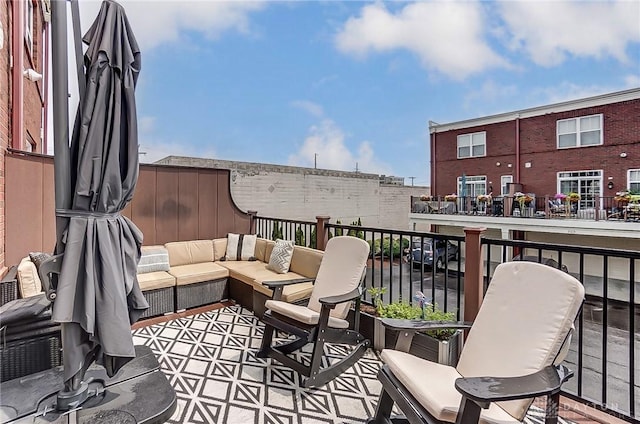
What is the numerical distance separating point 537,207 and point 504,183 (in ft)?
5.49

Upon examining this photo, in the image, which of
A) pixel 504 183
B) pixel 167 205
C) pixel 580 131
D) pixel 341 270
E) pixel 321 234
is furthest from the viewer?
pixel 504 183

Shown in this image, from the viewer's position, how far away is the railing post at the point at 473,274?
2.69m

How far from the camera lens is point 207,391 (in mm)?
2449

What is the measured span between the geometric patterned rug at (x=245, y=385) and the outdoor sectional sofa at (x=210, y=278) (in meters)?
0.50

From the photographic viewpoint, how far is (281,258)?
4371 millimetres

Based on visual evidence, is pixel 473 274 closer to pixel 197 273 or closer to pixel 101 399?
pixel 101 399

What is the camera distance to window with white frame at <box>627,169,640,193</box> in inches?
427

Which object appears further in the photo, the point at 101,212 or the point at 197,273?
the point at 197,273

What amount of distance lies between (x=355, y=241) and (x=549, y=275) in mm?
1643

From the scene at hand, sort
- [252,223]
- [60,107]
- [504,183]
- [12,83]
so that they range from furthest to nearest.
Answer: [504,183] < [252,223] < [12,83] < [60,107]

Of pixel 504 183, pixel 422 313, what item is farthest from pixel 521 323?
pixel 504 183

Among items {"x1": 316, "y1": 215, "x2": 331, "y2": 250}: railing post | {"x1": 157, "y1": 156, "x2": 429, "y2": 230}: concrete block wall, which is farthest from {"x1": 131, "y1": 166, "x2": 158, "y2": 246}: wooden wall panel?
{"x1": 316, "y1": 215, "x2": 331, "y2": 250}: railing post

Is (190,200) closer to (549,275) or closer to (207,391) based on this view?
(207,391)

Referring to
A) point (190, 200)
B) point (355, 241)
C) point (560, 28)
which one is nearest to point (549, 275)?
point (355, 241)
